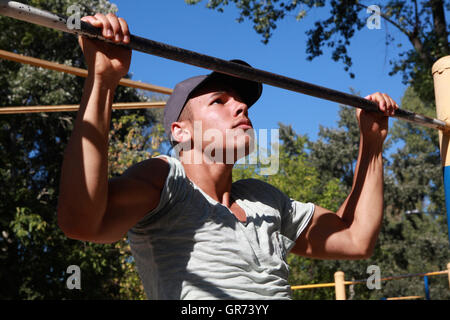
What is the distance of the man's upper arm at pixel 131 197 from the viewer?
1205mm

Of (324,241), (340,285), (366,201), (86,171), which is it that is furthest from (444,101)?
(340,285)

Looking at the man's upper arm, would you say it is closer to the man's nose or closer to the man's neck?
the man's neck

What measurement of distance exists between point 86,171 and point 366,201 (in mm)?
1063

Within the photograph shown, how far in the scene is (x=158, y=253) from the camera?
4.49ft

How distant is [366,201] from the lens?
6.06 ft

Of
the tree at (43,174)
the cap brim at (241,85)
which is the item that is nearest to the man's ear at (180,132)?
the cap brim at (241,85)

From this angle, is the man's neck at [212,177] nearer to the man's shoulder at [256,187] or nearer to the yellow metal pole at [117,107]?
the man's shoulder at [256,187]

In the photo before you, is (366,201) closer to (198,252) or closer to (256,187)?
(256,187)

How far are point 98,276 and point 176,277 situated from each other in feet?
29.3

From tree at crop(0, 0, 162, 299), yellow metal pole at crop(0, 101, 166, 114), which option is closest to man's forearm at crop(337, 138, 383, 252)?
yellow metal pole at crop(0, 101, 166, 114)

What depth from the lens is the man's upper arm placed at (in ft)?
3.95

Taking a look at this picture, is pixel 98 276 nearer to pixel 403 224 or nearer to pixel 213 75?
pixel 213 75
